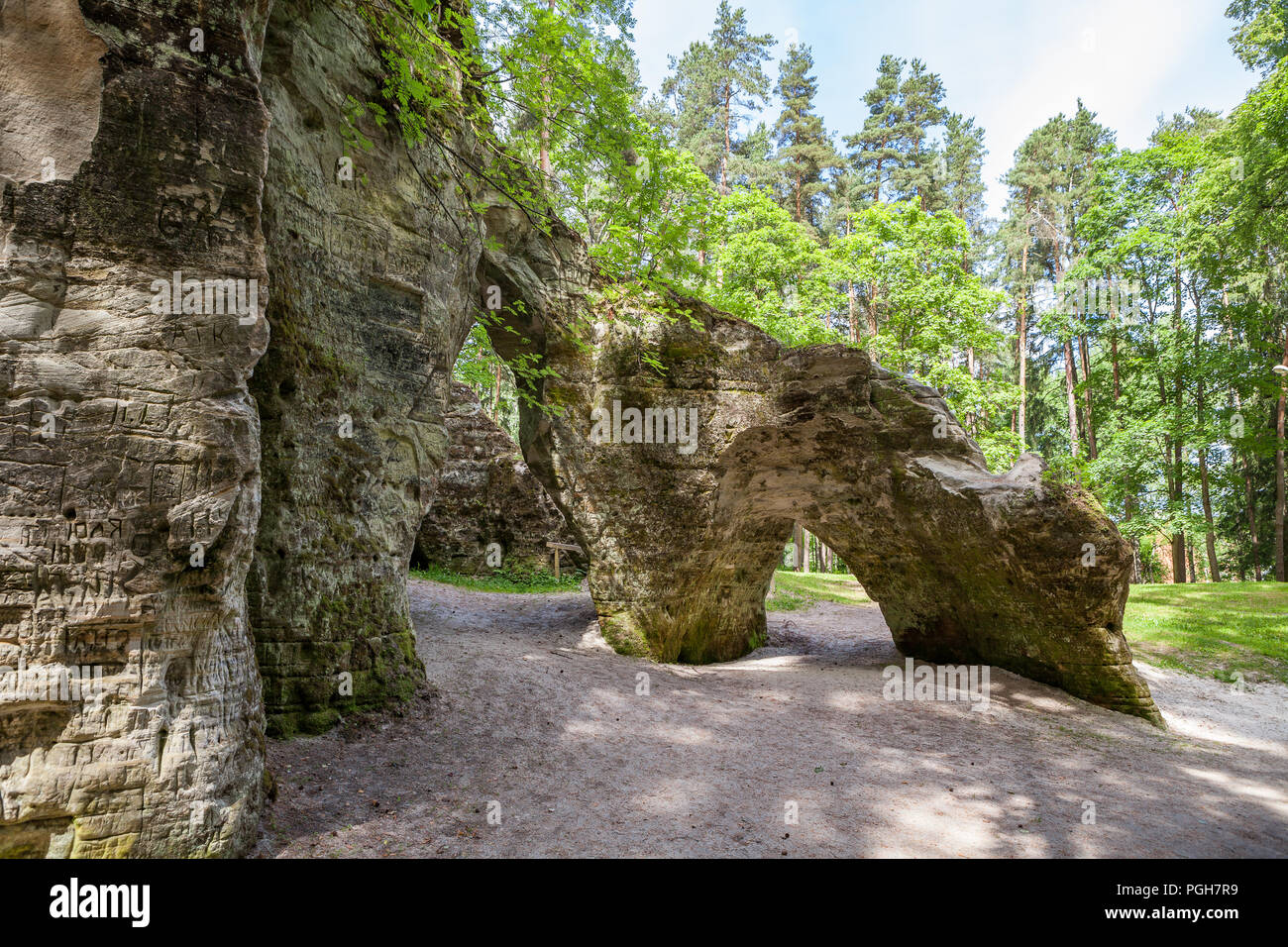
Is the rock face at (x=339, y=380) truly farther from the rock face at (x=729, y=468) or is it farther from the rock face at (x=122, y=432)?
the rock face at (x=729, y=468)

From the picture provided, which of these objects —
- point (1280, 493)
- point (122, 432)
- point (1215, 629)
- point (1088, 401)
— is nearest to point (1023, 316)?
point (1088, 401)

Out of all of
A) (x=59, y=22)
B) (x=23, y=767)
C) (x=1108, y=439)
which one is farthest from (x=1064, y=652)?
(x=1108, y=439)

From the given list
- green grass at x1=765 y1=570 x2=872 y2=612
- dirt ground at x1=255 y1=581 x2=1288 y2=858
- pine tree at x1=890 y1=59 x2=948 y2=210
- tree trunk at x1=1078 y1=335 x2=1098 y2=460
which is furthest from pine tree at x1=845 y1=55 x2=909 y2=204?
dirt ground at x1=255 y1=581 x2=1288 y2=858

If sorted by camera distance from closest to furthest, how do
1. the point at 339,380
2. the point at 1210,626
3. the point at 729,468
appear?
the point at 339,380, the point at 729,468, the point at 1210,626

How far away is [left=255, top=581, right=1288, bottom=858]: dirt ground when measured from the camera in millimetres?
4414

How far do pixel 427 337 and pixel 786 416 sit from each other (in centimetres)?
559

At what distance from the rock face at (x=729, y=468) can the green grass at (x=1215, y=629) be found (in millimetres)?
5551

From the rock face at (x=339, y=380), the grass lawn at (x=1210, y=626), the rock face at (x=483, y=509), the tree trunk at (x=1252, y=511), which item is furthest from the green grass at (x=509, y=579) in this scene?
the tree trunk at (x=1252, y=511)

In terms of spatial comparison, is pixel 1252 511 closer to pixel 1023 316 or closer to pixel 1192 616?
pixel 1023 316

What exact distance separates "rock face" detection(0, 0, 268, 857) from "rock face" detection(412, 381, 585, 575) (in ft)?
40.8

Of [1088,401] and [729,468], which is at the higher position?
[1088,401]

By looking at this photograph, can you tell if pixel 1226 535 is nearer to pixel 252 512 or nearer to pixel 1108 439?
pixel 1108 439

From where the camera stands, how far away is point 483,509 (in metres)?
16.5

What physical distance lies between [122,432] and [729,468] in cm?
806
